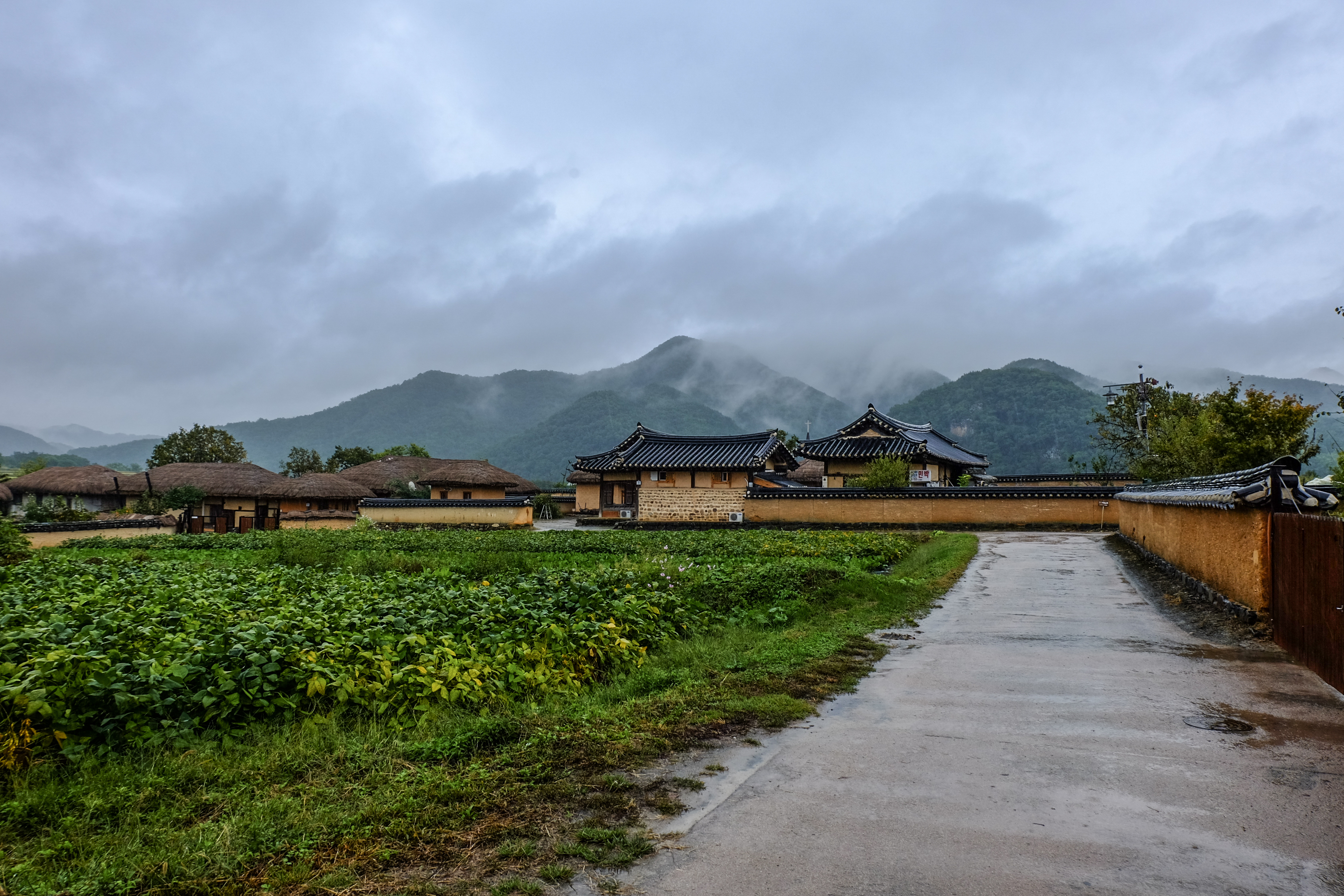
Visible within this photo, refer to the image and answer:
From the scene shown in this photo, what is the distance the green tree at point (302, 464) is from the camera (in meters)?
60.3

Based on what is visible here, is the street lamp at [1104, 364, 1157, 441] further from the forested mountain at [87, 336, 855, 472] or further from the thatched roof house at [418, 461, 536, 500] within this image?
the forested mountain at [87, 336, 855, 472]

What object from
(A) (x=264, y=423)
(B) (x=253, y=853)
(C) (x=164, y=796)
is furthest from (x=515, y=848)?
(A) (x=264, y=423)

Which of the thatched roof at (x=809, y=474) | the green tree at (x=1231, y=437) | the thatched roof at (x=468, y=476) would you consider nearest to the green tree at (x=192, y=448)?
the thatched roof at (x=468, y=476)

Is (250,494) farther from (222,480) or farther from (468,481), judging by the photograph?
(468,481)

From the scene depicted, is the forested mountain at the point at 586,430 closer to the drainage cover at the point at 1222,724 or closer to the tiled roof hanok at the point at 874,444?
the tiled roof hanok at the point at 874,444

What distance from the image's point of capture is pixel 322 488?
39125mm

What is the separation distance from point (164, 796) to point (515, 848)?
210cm

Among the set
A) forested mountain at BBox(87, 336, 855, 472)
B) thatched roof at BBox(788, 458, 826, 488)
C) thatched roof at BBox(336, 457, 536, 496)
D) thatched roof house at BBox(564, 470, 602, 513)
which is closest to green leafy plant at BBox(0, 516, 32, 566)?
thatched roof at BBox(336, 457, 536, 496)

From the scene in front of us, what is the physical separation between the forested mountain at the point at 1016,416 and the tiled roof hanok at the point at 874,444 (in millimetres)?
35475

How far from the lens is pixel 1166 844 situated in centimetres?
349

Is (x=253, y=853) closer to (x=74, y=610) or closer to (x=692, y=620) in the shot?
(x=74, y=610)

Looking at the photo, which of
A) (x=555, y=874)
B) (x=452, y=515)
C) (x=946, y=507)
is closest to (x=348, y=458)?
(x=452, y=515)

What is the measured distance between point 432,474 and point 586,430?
231 ft

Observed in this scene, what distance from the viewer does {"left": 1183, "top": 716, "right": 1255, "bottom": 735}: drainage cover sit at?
5199 mm
